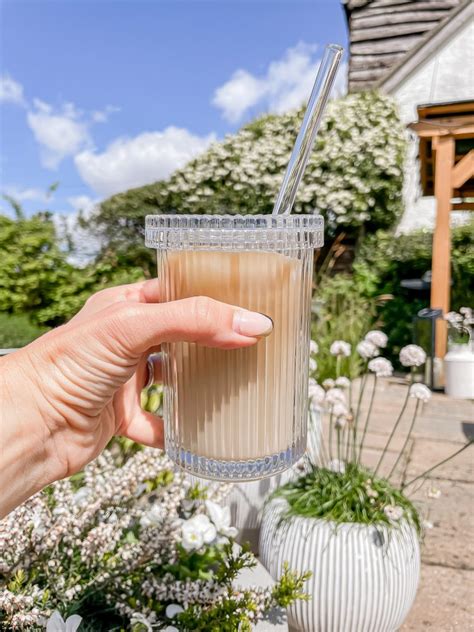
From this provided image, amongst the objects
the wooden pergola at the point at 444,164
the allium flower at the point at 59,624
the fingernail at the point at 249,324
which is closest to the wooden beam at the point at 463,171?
the wooden pergola at the point at 444,164

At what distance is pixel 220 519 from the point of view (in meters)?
1.66

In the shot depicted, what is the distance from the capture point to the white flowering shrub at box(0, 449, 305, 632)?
126 cm

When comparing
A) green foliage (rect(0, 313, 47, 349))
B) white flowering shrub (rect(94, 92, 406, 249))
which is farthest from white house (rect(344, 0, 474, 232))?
green foliage (rect(0, 313, 47, 349))

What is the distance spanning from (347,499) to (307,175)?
23.9ft

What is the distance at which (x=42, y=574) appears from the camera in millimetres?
1370

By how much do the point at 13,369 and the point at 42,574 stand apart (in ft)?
2.21

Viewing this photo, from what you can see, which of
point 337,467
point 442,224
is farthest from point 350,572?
point 442,224

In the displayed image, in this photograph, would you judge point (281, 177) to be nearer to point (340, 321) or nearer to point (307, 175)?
point (307, 175)

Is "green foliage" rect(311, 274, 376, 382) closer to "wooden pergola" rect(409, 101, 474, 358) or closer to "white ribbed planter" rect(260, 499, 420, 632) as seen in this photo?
"wooden pergola" rect(409, 101, 474, 358)

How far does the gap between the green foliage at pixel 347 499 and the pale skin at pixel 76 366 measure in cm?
109

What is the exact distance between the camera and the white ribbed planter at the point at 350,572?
1812mm

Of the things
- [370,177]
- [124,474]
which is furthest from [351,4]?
[124,474]

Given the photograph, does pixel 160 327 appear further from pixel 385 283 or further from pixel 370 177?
pixel 370 177

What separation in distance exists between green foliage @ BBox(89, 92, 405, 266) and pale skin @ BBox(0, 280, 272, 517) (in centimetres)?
731
